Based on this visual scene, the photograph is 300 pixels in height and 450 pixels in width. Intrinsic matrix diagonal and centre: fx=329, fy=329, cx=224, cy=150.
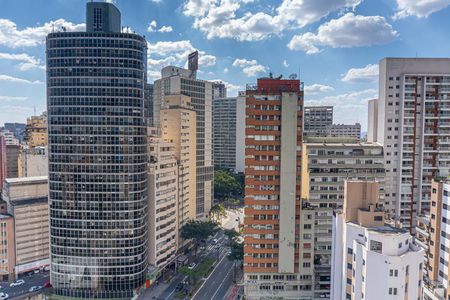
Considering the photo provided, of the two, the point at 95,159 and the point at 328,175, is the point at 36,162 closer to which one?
the point at 95,159

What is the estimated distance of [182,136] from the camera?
98.9 metres

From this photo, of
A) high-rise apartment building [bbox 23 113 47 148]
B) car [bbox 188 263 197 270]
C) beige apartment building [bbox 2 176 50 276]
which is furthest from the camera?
high-rise apartment building [bbox 23 113 47 148]

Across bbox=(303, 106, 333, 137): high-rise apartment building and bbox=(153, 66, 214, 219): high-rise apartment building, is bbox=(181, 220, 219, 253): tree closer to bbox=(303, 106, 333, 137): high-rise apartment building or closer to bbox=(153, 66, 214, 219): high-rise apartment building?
bbox=(153, 66, 214, 219): high-rise apartment building

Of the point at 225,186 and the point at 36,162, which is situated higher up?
the point at 36,162

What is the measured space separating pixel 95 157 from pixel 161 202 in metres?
20.1

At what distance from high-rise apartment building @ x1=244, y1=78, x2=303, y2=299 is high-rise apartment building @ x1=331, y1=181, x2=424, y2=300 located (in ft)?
54.7

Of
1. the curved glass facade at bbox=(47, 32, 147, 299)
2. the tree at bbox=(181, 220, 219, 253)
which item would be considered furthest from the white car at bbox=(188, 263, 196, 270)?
the curved glass facade at bbox=(47, 32, 147, 299)

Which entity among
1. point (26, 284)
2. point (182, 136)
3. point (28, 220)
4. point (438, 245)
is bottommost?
point (26, 284)

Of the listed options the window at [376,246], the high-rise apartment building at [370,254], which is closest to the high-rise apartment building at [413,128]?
the high-rise apartment building at [370,254]

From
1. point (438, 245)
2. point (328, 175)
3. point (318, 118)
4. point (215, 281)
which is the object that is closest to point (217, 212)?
point (215, 281)

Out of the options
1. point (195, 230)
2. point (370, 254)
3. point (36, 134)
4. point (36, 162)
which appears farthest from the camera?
point (36, 134)

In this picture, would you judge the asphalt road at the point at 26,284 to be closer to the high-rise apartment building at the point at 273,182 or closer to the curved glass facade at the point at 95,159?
the curved glass facade at the point at 95,159

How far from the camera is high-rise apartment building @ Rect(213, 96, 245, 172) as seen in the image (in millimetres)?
188625

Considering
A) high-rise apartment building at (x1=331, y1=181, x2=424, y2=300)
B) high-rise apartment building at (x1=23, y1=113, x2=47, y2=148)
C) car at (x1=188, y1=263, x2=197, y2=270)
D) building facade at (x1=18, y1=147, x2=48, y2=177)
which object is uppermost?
high-rise apartment building at (x1=23, y1=113, x2=47, y2=148)
